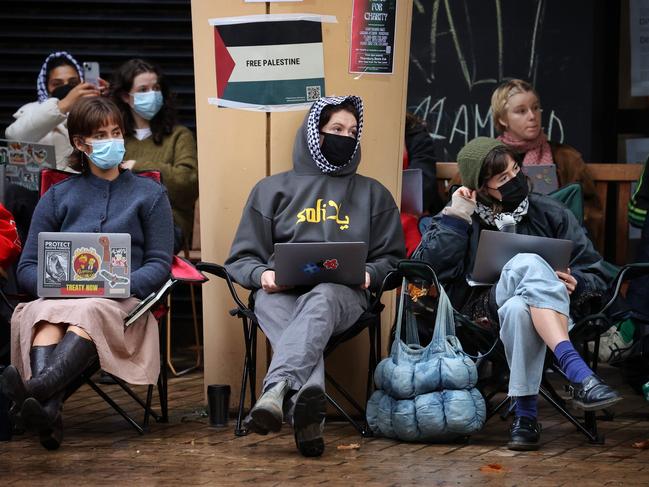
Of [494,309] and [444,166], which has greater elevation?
[444,166]

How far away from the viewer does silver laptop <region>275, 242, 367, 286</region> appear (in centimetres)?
667

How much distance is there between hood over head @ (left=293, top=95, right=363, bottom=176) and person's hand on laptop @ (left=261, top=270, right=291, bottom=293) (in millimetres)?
623

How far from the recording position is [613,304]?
6957 mm

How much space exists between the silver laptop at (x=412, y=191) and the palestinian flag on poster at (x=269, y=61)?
32.0 inches

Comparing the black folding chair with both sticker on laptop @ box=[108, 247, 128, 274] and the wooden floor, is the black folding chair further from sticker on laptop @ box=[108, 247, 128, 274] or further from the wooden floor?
sticker on laptop @ box=[108, 247, 128, 274]

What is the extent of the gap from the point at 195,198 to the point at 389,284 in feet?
7.26

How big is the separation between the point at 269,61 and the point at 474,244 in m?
1.41

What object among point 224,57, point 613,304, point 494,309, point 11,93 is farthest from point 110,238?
point 11,93

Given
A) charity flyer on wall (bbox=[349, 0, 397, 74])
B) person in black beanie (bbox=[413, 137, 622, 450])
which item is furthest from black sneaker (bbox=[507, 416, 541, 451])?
charity flyer on wall (bbox=[349, 0, 397, 74])

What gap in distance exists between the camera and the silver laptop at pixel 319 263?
667 cm

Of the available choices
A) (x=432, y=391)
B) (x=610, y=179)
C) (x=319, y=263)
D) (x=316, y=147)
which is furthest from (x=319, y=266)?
(x=610, y=179)

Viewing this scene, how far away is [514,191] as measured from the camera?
703 cm

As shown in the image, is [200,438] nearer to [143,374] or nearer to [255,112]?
[143,374]

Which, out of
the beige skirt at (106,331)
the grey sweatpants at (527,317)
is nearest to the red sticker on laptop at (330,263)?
the grey sweatpants at (527,317)
